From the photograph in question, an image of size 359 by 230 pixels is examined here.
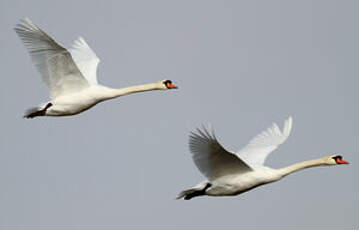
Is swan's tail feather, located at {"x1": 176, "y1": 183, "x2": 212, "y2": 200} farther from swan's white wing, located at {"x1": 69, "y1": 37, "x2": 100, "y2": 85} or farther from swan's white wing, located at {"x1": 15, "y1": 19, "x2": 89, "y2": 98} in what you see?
swan's white wing, located at {"x1": 69, "y1": 37, "x2": 100, "y2": 85}

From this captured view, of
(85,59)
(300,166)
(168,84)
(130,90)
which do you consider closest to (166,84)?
(168,84)

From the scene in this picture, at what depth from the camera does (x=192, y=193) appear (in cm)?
2397

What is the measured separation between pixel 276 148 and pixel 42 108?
623 centimetres

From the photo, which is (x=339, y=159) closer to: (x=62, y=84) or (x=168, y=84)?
(x=168, y=84)

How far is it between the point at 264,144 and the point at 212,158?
5.64 meters

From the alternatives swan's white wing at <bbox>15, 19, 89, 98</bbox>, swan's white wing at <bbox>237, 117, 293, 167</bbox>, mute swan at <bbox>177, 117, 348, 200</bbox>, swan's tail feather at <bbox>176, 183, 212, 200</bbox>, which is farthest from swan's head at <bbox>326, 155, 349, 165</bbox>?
swan's white wing at <bbox>15, 19, 89, 98</bbox>

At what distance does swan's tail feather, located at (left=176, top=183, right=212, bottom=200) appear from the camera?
23.7 metres

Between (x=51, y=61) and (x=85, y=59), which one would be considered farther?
(x=85, y=59)

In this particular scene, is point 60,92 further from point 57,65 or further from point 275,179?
point 275,179

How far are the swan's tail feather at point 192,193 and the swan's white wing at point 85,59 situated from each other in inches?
224

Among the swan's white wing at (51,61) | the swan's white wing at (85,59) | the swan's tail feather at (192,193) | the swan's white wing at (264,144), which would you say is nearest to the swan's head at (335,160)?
the swan's white wing at (264,144)

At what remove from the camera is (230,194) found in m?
23.6

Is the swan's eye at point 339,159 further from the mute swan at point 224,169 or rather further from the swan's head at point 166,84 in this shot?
the swan's head at point 166,84

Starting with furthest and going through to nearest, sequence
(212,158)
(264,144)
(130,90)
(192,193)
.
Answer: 1. (264,144)
2. (130,90)
3. (192,193)
4. (212,158)
